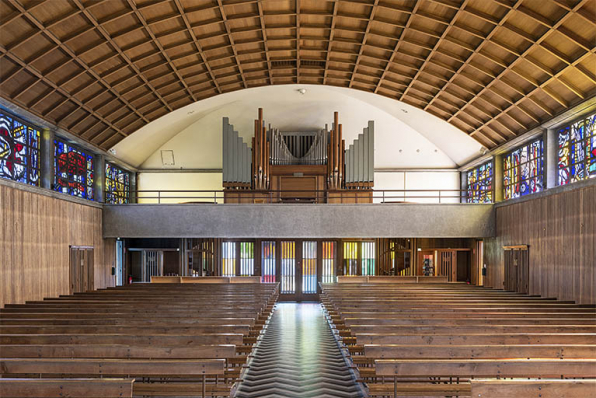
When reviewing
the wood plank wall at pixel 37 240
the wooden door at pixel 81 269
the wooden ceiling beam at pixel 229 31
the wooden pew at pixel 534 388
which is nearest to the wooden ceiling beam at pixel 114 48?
the wooden ceiling beam at pixel 229 31

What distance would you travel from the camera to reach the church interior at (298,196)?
5.75 m

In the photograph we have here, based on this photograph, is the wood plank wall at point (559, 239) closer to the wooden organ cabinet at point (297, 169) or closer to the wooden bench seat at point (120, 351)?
the wooden organ cabinet at point (297, 169)

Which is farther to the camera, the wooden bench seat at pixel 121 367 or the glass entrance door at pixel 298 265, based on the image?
the glass entrance door at pixel 298 265

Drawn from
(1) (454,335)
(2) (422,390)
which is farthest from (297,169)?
(2) (422,390)

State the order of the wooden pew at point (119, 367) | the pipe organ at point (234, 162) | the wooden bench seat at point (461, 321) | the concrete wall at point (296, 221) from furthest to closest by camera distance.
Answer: the pipe organ at point (234, 162)
the concrete wall at point (296, 221)
the wooden bench seat at point (461, 321)
the wooden pew at point (119, 367)

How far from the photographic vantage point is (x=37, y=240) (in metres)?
11.6

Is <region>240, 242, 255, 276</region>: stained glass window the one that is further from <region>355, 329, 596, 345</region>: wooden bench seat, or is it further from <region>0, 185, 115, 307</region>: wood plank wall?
<region>355, 329, 596, 345</region>: wooden bench seat

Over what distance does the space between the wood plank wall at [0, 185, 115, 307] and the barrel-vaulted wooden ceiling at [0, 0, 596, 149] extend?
2.11m

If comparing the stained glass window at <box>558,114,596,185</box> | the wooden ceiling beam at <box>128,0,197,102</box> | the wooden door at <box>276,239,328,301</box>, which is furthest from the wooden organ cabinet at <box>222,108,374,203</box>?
the stained glass window at <box>558,114,596,185</box>

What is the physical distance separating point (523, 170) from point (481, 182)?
340 centimetres

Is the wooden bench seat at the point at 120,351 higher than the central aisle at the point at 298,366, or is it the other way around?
the wooden bench seat at the point at 120,351

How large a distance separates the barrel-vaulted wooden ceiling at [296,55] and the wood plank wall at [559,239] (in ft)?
7.11

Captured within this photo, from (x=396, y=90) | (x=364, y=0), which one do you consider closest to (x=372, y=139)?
(x=396, y=90)

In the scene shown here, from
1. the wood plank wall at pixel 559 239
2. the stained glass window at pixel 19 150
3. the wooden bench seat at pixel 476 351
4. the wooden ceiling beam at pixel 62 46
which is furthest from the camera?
the stained glass window at pixel 19 150
